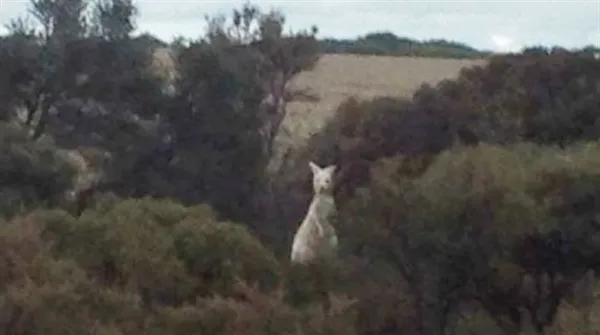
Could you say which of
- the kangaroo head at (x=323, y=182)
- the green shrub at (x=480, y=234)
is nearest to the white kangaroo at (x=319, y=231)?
the kangaroo head at (x=323, y=182)

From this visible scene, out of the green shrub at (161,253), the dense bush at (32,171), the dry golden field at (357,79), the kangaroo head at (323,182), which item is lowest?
the dry golden field at (357,79)

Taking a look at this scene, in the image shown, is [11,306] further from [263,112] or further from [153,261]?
[263,112]

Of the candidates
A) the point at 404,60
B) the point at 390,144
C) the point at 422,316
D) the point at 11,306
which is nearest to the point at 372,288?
the point at 422,316

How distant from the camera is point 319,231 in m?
22.6

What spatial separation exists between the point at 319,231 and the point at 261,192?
1484 centimetres

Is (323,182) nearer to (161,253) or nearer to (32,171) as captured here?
(161,253)

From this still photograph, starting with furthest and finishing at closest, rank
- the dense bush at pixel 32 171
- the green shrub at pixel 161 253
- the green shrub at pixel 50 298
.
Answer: the dense bush at pixel 32 171, the green shrub at pixel 161 253, the green shrub at pixel 50 298

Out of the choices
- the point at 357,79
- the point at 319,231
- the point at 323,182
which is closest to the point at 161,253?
the point at 319,231

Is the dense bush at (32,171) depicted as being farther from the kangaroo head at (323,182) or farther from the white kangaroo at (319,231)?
the white kangaroo at (319,231)

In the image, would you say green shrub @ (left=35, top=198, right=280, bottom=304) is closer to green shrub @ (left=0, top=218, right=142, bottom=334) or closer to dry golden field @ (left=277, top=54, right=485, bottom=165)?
green shrub @ (left=0, top=218, right=142, bottom=334)

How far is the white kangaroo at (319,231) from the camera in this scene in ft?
73.3

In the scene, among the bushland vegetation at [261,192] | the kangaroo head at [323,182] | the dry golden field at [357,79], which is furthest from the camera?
the dry golden field at [357,79]

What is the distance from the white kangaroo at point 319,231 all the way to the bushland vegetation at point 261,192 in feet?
0.71

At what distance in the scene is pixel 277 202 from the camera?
35031mm
